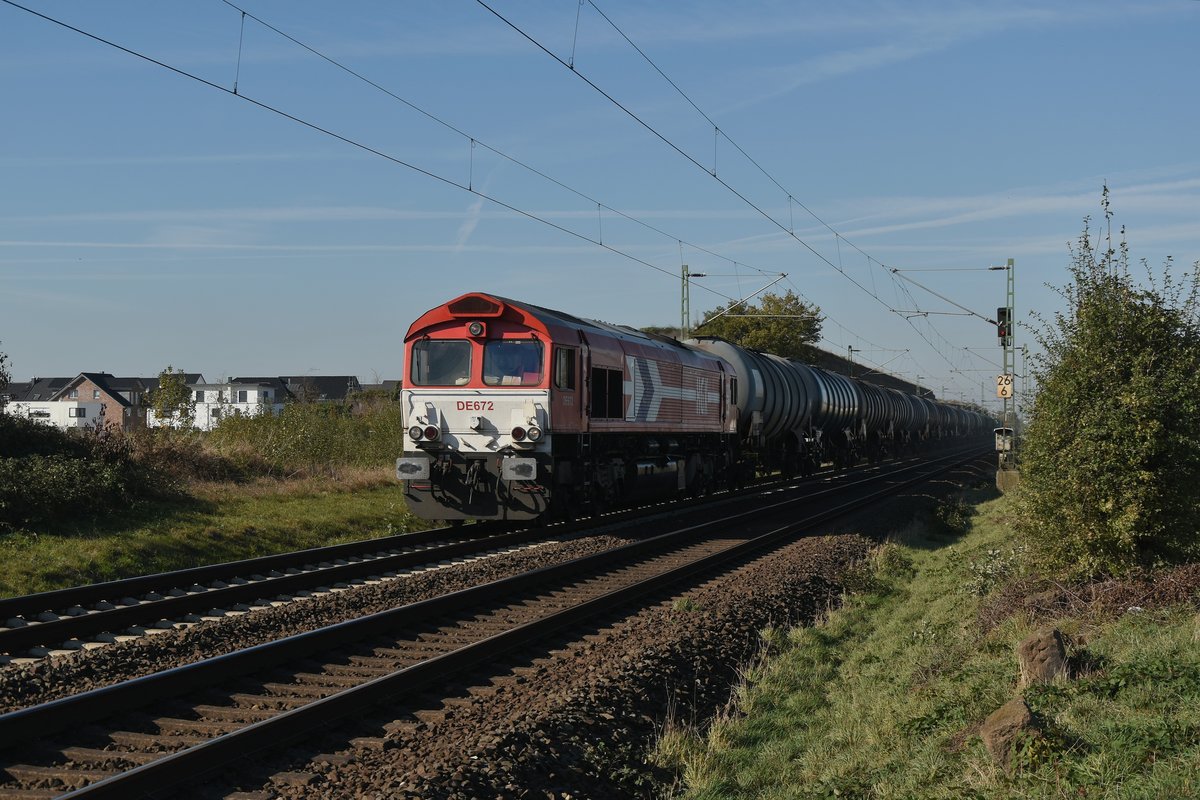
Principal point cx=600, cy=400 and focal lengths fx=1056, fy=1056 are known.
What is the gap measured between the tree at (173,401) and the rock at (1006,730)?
85.4ft

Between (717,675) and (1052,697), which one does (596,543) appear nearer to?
(717,675)

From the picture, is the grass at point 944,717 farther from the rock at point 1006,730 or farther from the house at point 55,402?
the house at point 55,402

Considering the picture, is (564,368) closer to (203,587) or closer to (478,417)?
(478,417)

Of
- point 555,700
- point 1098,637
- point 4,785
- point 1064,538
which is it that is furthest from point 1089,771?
point 1064,538

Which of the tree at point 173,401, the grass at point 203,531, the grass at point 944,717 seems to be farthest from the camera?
the tree at point 173,401

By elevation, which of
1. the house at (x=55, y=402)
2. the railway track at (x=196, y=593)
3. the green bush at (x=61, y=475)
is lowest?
the railway track at (x=196, y=593)

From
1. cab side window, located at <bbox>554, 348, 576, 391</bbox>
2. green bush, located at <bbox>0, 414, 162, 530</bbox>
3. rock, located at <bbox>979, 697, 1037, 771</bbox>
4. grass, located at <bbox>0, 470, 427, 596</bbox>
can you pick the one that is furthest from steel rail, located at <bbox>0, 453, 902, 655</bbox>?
rock, located at <bbox>979, 697, 1037, 771</bbox>

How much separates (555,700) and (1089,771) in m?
3.51

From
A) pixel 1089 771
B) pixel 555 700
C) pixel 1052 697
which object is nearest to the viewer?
pixel 1089 771

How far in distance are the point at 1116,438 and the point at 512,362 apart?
9.16 meters

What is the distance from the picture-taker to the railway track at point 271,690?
5.69 meters

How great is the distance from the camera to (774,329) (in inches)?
2224

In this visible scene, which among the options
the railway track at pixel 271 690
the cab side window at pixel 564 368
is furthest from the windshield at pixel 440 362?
the railway track at pixel 271 690

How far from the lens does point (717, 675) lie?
9.14 metres
